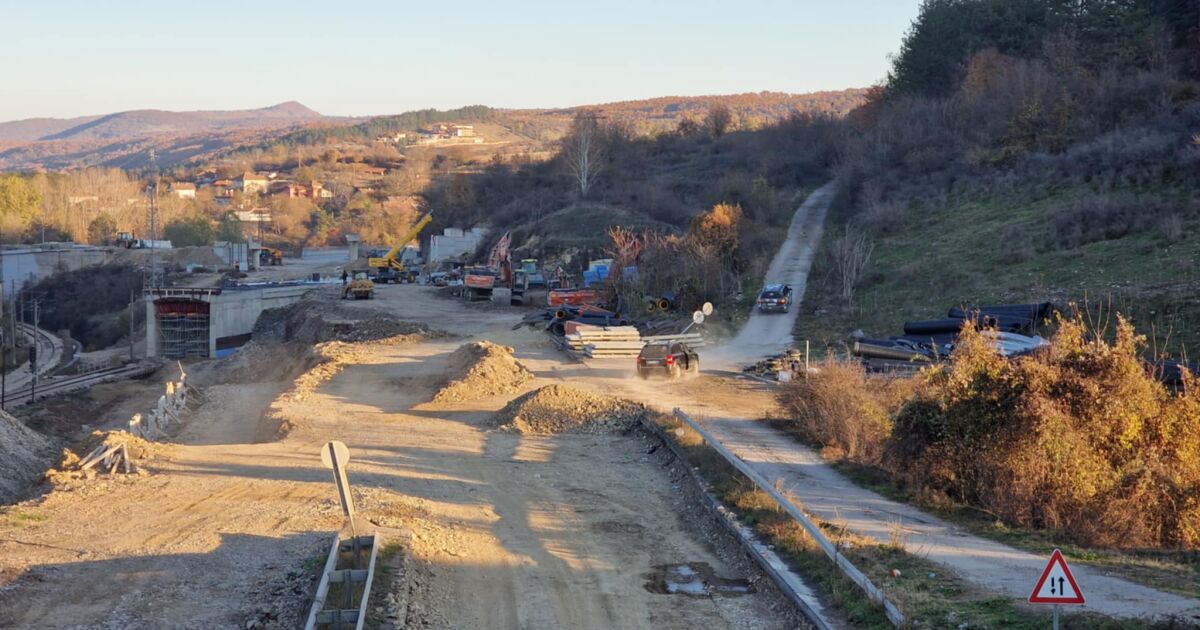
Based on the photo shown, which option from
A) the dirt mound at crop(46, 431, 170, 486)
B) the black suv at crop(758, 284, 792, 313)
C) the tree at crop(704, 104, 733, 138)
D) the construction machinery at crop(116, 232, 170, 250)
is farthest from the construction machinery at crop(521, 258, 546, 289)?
the construction machinery at crop(116, 232, 170, 250)

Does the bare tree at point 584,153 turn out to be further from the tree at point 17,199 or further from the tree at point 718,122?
the tree at point 17,199

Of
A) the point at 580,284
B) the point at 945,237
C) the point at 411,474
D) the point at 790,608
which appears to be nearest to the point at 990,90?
the point at 945,237

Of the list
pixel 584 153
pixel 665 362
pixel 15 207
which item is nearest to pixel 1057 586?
pixel 665 362

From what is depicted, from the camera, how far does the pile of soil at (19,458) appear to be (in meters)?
21.5

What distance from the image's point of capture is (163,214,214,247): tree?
13212 centimetres

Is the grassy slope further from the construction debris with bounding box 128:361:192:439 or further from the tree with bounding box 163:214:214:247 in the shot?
the tree with bounding box 163:214:214:247

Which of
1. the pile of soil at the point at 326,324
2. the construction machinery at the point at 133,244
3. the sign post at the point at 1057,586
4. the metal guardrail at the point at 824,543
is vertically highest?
the sign post at the point at 1057,586

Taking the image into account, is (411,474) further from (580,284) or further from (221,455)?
(580,284)

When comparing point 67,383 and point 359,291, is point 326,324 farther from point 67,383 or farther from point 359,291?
point 67,383

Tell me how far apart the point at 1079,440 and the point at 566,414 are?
12.4 metres

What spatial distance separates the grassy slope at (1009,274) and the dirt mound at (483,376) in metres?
10.7

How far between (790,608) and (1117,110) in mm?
53670

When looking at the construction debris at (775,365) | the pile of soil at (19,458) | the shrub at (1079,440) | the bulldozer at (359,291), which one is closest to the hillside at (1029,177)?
the construction debris at (775,365)

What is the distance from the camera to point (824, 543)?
12.7 m
